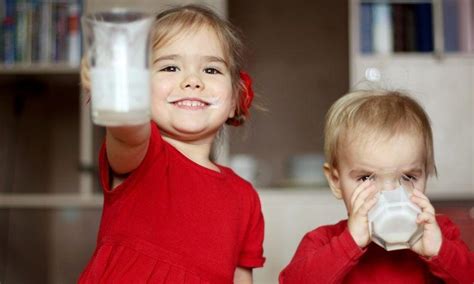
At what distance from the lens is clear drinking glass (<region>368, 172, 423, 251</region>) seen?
983 mm

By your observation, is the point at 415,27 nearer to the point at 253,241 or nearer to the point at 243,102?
the point at 243,102

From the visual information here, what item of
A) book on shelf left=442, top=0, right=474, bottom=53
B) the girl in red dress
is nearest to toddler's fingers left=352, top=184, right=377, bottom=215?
the girl in red dress

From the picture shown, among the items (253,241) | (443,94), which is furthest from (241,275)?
(443,94)

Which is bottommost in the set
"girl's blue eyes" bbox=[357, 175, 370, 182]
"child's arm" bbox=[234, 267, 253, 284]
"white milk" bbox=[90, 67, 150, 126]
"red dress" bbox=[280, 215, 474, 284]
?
"child's arm" bbox=[234, 267, 253, 284]

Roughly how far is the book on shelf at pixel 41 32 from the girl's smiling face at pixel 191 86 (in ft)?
5.17

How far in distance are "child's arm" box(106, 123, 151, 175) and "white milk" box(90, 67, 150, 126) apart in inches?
4.3

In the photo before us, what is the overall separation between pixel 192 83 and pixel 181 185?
0.17 m

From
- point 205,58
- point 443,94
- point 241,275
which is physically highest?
point 205,58

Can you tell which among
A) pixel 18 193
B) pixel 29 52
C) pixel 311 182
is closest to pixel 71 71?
pixel 29 52

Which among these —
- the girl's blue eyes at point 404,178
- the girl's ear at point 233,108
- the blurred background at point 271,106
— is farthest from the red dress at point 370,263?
the blurred background at point 271,106

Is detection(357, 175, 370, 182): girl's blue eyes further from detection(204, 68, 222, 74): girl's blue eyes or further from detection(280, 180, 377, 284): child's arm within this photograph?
detection(204, 68, 222, 74): girl's blue eyes

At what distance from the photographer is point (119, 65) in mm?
762

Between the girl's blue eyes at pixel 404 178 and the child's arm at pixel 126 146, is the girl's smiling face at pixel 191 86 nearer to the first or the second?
the child's arm at pixel 126 146

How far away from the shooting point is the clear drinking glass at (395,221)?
3.23 feet
